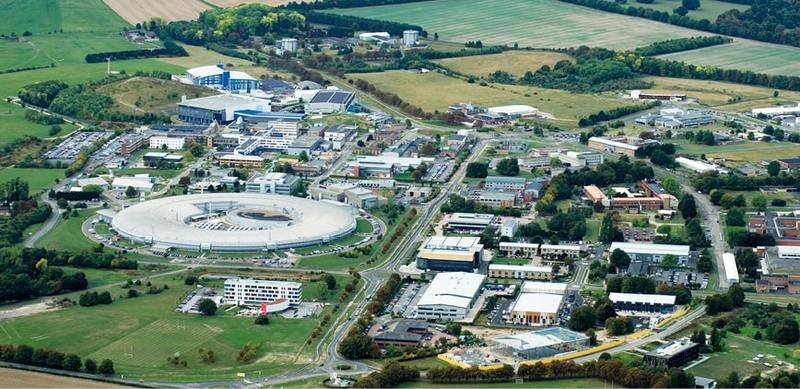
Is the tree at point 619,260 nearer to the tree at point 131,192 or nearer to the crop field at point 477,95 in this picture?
the tree at point 131,192

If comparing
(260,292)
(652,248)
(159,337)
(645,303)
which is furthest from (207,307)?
(652,248)

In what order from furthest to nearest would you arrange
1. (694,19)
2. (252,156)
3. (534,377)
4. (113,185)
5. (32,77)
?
(694,19)
(32,77)
(252,156)
(113,185)
(534,377)

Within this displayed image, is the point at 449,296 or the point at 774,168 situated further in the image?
the point at 774,168

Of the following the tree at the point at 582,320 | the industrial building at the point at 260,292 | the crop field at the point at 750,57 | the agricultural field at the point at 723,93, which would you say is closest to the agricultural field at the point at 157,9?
the crop field at the point at 750,57

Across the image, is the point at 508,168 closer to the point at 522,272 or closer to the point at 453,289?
the point at 522,272

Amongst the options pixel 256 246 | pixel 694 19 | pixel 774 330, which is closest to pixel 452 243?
pixel 256 246

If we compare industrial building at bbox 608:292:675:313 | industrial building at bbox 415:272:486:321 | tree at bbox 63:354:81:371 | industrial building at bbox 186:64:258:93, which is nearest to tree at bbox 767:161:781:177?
industrial building at bbox 608:292:675:313

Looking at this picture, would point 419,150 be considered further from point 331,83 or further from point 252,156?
point 331,83

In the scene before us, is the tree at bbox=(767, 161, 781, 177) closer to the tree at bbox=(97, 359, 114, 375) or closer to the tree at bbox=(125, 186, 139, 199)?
the tree at bbox=(125, 186, 139, 199)
